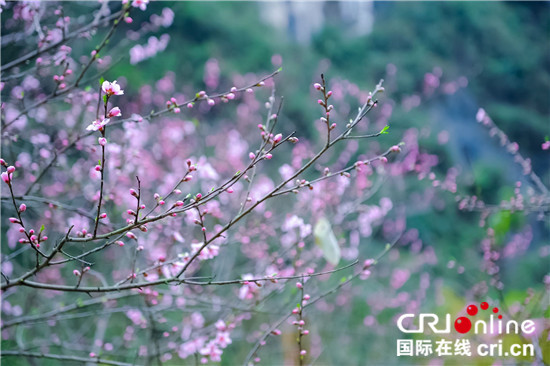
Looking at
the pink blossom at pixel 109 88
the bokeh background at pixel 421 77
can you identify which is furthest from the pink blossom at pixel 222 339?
the bokeh background at pixel 421 77

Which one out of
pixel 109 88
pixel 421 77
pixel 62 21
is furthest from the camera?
pixel 421 77

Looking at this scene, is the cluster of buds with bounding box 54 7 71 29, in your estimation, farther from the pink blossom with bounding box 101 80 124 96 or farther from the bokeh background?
the bokeh background

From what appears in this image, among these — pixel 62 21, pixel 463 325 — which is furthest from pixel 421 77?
pixel 62 21

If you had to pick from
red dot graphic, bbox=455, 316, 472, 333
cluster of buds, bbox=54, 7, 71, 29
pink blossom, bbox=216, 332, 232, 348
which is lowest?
pink blossom, bbox=216, 332, 232, 348

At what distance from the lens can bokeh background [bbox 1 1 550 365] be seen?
6246 mm

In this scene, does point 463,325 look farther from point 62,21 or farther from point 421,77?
point 421,77

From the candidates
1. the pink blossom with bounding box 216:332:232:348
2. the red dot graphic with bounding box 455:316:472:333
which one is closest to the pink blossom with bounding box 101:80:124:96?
the pink blossom with bounding box 216:332:232:348

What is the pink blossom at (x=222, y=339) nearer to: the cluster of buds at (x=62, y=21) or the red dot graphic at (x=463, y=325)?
the cluster of buds at (x=62, y=21)

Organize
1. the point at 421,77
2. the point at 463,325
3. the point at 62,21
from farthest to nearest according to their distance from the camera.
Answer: the point at 421,77 < the point at 463,325 < the point at 62,21

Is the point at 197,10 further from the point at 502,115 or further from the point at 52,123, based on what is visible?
the point at 502,115

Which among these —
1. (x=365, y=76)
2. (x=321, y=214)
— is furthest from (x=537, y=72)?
(x=321, y=214)

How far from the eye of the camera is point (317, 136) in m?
6.37

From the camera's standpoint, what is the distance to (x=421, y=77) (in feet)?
24.3

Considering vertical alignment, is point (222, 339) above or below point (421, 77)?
below
